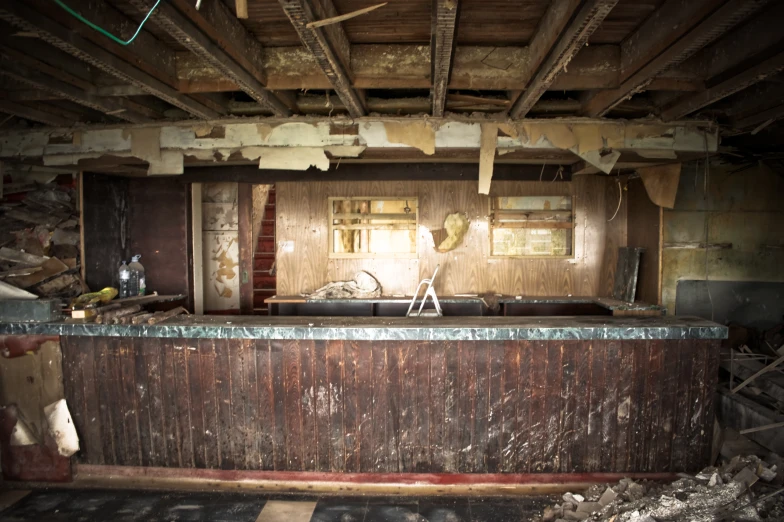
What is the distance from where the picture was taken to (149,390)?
113 inches

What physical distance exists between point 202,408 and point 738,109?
4.18 meters

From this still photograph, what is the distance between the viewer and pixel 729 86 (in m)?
2.37

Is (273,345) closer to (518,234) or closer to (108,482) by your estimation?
(108,482)

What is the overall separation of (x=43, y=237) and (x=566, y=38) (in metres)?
4.56

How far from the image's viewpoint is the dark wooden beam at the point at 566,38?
5.48ft

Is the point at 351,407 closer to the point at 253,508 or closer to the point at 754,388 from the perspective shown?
the point at 253,508

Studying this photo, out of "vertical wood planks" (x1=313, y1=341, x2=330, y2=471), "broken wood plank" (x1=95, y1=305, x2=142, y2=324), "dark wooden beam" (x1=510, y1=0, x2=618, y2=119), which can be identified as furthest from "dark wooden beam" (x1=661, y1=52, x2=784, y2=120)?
"broken wood plank" (x1=95, y1=305, x2=142, y2=324)

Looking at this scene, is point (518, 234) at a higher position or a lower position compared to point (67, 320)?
higher

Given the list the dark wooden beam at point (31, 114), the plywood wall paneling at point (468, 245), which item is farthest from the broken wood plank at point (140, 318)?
the plywood wall paneling at point (468, 245)

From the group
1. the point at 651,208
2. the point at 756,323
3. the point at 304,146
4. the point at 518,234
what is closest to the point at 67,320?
the point at 304,146

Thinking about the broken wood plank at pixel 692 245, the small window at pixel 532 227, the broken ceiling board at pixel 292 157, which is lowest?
the broken wood plank at pixel 692 245

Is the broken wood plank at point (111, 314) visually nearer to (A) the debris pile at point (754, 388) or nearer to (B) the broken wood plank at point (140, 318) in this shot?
(B) the broken wood plank at point (140, 318)

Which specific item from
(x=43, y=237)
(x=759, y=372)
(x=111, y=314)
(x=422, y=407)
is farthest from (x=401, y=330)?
(x=43, y=237)

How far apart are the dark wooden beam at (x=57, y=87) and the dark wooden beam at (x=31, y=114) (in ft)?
1.25
